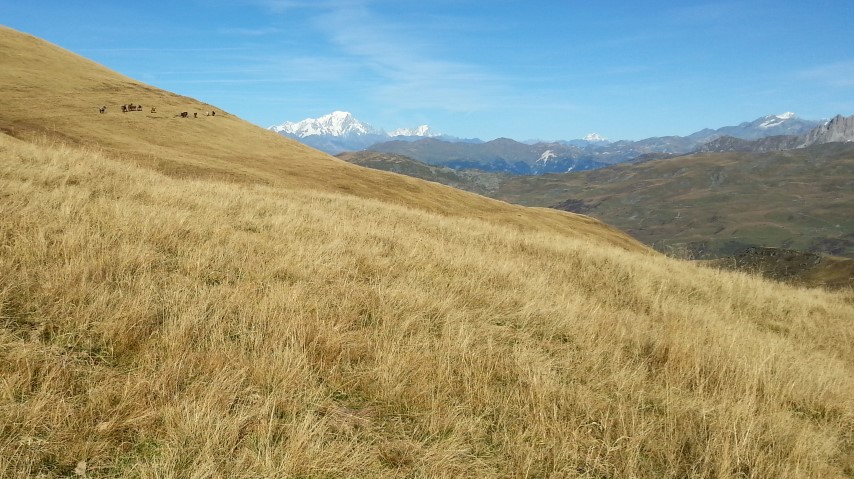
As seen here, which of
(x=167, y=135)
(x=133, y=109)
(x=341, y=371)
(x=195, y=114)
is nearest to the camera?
(x=341, y=371)

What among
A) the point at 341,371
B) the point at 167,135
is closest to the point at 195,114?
the point at 167,135

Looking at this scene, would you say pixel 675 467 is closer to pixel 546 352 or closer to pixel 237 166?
pixel 546 352

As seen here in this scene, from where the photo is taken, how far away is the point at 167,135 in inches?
1565

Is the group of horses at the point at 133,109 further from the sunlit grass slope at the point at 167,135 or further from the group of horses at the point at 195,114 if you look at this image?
the sunlit grass slope at the point at 167,135

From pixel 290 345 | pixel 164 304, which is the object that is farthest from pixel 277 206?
pixel 290 345

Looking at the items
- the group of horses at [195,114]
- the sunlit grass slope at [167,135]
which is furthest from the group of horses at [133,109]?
the sunlit grass slope at [167,135]

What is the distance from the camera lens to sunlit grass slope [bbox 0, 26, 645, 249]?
30.8m

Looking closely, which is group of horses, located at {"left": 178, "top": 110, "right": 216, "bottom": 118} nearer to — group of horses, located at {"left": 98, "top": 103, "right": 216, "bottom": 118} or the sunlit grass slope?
group of horses, located at {"left": 98, "top": 103, "right": 216, "bottom": 118}

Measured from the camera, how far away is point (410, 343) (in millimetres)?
Result: 5004

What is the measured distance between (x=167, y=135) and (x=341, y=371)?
42740 mm

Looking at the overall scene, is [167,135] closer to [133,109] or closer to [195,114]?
[133,109]

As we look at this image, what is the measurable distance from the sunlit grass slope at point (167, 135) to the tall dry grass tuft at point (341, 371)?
22.1 metres

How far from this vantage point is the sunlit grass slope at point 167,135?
30.8 metres

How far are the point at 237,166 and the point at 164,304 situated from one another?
3192 cm
